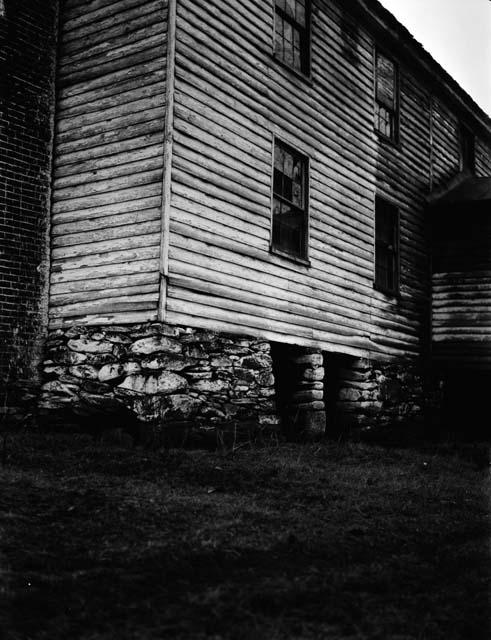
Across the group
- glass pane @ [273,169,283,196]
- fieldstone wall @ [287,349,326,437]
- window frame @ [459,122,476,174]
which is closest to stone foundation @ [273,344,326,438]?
fieldstone wall @ [287,349,326,437]

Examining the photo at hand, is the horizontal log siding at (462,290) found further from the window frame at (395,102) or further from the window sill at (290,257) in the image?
the window sill at (290,257)

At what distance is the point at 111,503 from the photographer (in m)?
5.74

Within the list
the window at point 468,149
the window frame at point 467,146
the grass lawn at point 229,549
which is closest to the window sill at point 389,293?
the window frame at point 467,146

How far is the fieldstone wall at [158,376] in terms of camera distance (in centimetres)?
A: 892

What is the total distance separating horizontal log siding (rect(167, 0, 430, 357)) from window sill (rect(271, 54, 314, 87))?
58mm

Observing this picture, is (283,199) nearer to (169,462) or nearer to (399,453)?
(399,453)

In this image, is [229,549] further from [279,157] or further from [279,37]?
[279,37]

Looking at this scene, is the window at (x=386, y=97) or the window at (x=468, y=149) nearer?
the window at (x=386, y=97)

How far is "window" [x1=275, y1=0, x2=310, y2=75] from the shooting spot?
11805mm

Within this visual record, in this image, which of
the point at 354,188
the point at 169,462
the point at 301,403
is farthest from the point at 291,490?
the point at 354,188

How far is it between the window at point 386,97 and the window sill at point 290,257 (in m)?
4.34

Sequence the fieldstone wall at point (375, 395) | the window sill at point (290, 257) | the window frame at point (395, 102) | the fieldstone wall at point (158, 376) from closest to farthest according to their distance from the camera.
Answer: the fieldstone wall at point (158, 376)
the window sill at point (290, 257)
the fieldstone wall at point (375, 395)
the window frame at point (395, 102)

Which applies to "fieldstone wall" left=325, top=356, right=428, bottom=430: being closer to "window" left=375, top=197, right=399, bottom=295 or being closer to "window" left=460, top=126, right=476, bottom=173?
"window" left=375, top=197, right=399, bottom=295

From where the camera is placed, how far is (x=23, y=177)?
1003 centimetres
